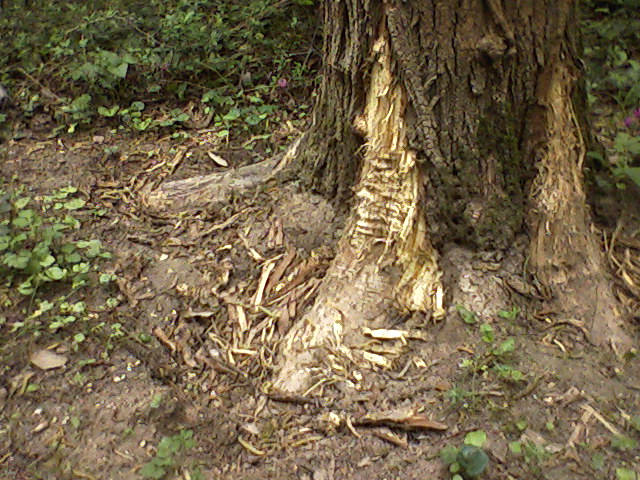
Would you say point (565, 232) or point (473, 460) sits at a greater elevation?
A: point (565, 232)

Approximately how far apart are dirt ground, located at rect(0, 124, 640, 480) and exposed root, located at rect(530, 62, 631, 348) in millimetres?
99

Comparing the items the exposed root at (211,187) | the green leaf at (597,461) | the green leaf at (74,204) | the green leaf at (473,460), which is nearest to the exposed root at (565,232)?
the green leaf at (597,461)

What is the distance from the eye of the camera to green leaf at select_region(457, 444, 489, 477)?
2.35 m

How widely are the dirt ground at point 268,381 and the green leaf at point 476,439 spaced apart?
0.18 feet

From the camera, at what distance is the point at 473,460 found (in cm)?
236

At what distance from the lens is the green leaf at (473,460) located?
235 cm

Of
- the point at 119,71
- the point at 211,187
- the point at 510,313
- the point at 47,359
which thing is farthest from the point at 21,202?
the point at 510,313

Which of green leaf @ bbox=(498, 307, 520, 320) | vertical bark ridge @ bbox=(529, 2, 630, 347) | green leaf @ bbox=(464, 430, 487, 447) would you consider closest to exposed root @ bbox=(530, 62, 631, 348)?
vertical bark ridge @ bbox=(529, 2, 630, 347)

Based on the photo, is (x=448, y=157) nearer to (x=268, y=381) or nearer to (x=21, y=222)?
(x=268, y=381)

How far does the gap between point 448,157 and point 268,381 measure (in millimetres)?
1113

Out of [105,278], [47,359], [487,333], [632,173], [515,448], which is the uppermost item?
[632,173]

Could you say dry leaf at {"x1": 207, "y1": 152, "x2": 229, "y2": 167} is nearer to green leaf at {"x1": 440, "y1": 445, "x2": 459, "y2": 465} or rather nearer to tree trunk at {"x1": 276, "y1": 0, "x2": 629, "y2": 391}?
tree trunk at {"x1": 276, "y1": 0, "x2": 629, "y2": 391}

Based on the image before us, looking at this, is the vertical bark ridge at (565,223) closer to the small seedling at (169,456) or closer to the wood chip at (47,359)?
the small seedling at (169,456)

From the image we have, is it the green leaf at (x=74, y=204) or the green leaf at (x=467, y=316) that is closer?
the green leaf at (x=467, y=316)
